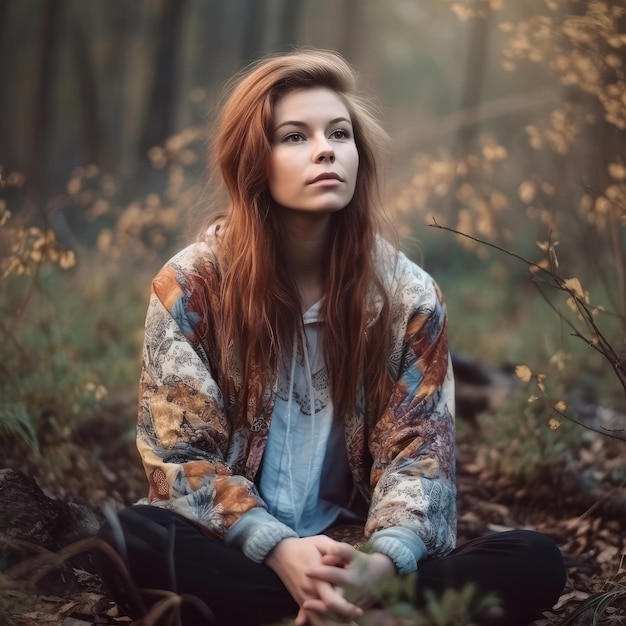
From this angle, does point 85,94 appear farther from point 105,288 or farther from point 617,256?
point 617,256

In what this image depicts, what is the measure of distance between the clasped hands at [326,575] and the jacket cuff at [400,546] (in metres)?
0.02

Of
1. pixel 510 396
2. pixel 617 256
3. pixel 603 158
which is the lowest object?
pixel 510 396

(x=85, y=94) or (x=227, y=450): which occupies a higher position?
(x=85, y=94)

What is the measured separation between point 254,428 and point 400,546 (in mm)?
511

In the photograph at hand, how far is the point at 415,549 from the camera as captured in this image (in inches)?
79.8

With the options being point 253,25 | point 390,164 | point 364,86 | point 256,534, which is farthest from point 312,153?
point 253,25

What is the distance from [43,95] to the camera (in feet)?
14.6

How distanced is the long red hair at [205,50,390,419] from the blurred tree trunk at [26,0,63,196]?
84.6 inches

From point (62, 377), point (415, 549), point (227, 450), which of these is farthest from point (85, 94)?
point (415, 549)

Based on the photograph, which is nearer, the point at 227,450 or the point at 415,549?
the point at 415,549

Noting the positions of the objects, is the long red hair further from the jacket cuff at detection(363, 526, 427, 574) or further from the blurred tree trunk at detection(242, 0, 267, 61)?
the blurred tree trunk at detection(242, 0, 267, 61)

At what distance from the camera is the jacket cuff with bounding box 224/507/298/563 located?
1.97 m

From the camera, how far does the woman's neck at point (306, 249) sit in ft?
7.89

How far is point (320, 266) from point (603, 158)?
2.07 metres
